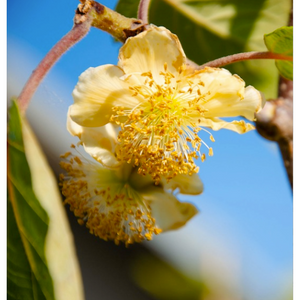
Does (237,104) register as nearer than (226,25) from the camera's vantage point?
Yes

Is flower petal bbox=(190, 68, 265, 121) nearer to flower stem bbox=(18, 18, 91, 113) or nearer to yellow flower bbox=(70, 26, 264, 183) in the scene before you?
yellow flower bbox=(70, 26, 264, 183)

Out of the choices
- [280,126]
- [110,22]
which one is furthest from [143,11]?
[280,126]

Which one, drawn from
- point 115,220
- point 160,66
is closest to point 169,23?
point 160,66

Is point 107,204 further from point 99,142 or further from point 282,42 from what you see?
point 282,42

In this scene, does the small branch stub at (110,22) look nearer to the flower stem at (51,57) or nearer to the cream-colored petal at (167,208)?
the flower stem at (51,57)

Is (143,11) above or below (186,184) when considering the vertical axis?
above

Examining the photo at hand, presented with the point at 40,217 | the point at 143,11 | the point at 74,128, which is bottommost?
the point at 40,217
